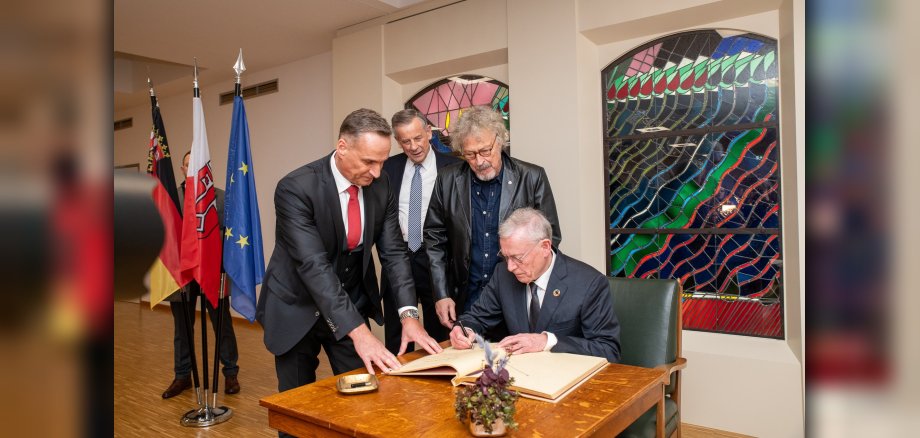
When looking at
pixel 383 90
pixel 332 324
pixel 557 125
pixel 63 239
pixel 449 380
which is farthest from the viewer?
pixel 383 90

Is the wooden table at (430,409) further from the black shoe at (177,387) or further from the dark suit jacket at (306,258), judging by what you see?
the black shoe at (177,387)

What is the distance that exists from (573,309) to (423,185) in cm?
140

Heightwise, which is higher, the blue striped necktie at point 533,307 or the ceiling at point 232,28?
the ceiling at point 232,28

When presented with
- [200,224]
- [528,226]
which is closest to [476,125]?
[528,226]

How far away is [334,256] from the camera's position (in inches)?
97.9

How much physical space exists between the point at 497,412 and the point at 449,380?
53 centimetres

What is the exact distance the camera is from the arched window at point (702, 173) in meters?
3.70

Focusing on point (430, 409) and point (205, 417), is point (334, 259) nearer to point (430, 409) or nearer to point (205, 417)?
point (430, 409)

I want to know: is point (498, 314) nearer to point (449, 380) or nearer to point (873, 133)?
point (449, 380)

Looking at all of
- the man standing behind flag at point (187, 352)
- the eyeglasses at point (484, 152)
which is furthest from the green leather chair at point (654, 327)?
the man standing behind flag at point (187, 352)

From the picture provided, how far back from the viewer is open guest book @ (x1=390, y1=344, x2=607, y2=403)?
1663mm

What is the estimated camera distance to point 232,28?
18.2 ft

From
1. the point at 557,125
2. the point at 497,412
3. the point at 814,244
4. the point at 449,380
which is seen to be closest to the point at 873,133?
the point at 814,244

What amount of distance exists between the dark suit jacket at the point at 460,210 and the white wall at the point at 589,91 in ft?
3.58
